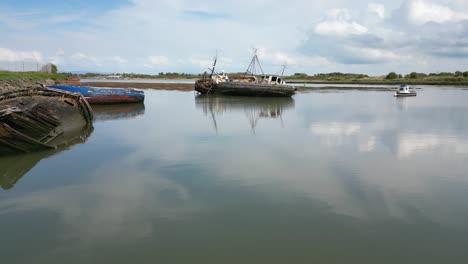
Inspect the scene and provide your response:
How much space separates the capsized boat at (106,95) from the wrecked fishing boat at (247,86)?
13962 mm

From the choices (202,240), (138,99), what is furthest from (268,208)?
(138,99)

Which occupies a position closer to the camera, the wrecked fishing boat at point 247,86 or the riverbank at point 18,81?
the riverbank at point 18,81

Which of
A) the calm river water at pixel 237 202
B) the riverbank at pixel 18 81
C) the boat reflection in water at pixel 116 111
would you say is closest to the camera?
the calm river water at pixel 237 202

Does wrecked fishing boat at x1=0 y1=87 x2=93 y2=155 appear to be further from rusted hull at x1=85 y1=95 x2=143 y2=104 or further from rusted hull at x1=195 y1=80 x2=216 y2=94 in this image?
rusted hull at x1=195 y1=80 x2=216 y2=94

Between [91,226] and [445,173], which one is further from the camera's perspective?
[445,173]

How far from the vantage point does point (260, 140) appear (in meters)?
15.7

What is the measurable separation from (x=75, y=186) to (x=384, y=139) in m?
13.0

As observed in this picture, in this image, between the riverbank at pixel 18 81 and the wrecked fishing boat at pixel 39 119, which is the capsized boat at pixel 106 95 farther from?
the wrecked fishing boat at pixel 39 119

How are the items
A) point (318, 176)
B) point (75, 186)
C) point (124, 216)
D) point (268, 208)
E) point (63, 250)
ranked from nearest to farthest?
point (63, 250)
point (124, 216)
point (268, 208)
point (75, 186)
point (318, 176)

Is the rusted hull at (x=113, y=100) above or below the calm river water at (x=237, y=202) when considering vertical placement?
above

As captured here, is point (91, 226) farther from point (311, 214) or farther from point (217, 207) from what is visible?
point (311, 214)

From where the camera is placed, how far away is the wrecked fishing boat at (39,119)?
1173cm

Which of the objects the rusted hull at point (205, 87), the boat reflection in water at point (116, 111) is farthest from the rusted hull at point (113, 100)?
the rusted hull at point (205, 87)

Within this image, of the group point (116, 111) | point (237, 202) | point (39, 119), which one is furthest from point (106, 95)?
point (237, 202)
